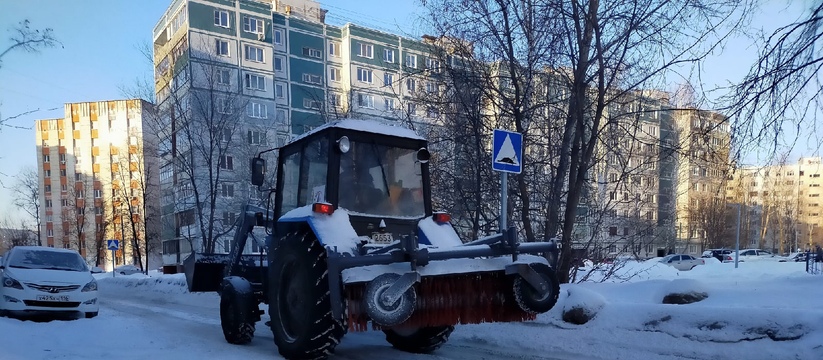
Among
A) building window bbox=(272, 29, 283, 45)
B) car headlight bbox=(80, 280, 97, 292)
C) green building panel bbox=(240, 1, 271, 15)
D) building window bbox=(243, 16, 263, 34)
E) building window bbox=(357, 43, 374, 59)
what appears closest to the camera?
car headlight bbox=(80, 280, 97, 292)

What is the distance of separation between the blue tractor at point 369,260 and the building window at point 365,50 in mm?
45830

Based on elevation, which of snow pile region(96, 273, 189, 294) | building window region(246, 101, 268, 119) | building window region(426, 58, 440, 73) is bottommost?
snow pile region(96, 273, 189, 294)

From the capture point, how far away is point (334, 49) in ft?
170

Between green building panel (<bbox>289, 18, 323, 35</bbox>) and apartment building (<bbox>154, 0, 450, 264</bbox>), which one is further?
green building panel (<bbox>289, 18, 323, 35</bbox>)

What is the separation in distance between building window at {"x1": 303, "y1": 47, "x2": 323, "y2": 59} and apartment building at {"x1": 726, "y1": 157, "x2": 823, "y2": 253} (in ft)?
116

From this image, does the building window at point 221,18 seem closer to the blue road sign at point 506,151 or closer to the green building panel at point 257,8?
the green building panel at point 257,8

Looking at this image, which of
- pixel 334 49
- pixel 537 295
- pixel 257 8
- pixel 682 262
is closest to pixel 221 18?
pixel 257 8

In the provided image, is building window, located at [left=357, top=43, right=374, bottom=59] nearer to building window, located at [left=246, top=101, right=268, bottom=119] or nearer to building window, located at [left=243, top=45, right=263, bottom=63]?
building window, located at [left=243, top=45, right=263, bottom=63]

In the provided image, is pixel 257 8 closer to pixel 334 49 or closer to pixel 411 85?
pixel 334 49

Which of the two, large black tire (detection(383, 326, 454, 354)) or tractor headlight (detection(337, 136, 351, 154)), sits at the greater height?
tractor headlight (detection(337, 136, 351, 154))

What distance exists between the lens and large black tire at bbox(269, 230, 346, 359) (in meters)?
5.46

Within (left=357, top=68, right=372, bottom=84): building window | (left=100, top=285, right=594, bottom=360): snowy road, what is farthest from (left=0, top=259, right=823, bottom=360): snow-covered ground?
(left=357, top=68, right=372, bottom=84): building window

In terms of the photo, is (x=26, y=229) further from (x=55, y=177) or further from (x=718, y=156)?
(x=718, y=156)

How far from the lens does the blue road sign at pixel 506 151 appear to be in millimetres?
7277
